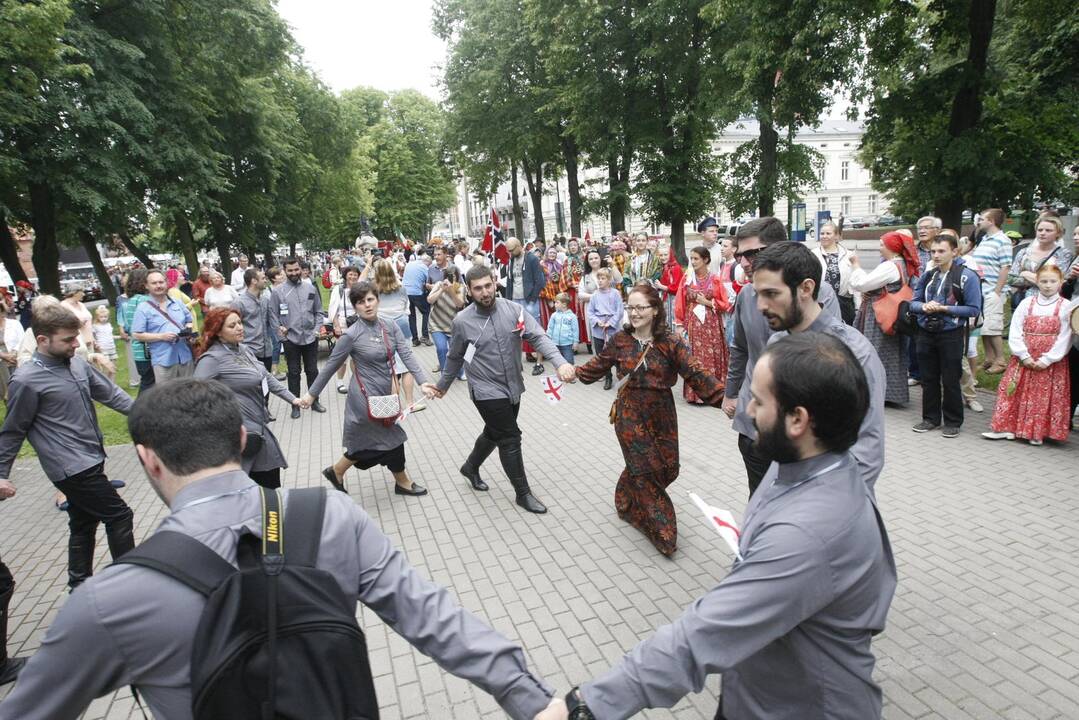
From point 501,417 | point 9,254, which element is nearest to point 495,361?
point 501,417

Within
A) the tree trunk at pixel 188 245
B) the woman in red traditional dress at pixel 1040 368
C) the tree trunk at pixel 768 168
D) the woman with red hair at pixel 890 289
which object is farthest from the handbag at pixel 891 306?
the tree trunk at pixel 188 245

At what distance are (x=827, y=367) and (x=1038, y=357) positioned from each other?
5978mm

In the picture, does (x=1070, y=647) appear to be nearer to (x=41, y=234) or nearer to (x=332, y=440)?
(x=332, y=440)

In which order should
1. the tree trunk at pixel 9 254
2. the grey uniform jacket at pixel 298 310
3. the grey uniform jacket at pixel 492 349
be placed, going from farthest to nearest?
1. the tree trunk at pixel 9 254
2. the grey uniform jacket at pixel 298 310
3. the grey uniform jacket at pixel 492 349

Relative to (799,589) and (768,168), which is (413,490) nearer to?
(799,589)

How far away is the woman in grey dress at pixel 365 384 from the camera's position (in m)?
5.59

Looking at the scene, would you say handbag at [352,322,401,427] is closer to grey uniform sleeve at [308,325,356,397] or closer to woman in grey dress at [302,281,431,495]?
woman in grey dress at [302,281,431,495]

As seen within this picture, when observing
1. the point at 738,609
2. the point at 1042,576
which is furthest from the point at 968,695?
the point at 738,609

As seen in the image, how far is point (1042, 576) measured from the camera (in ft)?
13.1

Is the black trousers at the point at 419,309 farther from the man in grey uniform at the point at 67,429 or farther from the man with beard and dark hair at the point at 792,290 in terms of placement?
the man with beard and dark hair at the point at 792,290

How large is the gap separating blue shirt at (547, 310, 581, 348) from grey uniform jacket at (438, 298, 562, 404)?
521cm

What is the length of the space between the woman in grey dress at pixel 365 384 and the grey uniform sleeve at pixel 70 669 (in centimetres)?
423

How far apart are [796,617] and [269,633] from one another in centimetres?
116

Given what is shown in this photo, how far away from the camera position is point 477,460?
5.90 m
